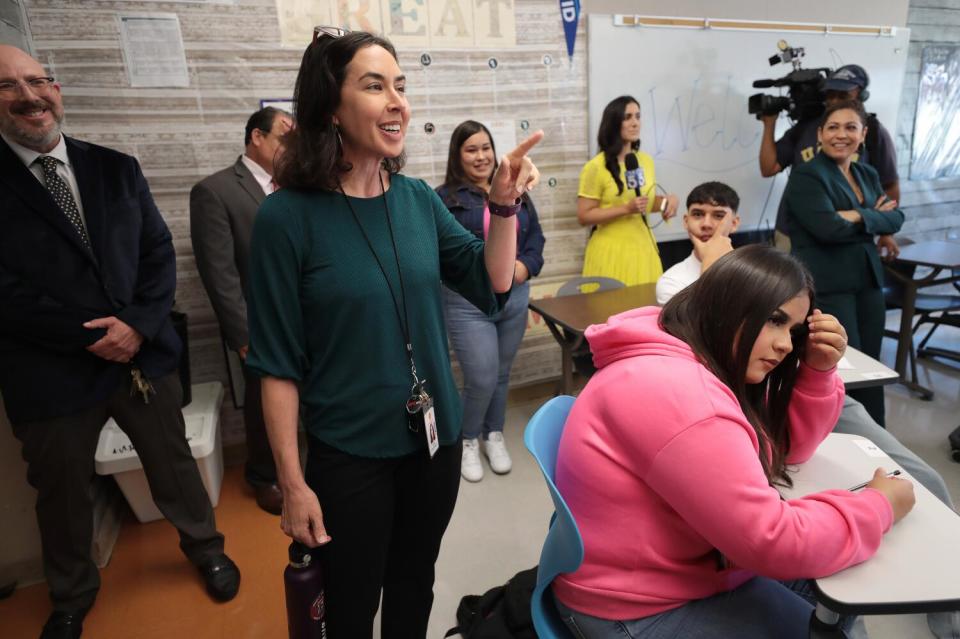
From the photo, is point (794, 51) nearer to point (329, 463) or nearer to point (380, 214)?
point (380, 214)

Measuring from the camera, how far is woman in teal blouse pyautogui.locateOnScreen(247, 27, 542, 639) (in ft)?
3.30

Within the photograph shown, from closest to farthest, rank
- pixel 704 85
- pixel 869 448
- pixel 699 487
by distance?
1. pixel 699 487
2. pixel 869 448
3. pixel 704 85

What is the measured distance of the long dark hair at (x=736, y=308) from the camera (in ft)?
3.25

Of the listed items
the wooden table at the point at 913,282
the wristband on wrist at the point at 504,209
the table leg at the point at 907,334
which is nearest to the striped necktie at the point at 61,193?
the wristband on wrist at the point at 504,209

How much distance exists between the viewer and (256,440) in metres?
2.42

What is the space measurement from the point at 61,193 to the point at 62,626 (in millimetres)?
1292

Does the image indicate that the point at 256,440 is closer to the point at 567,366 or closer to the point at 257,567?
the point at 257,567

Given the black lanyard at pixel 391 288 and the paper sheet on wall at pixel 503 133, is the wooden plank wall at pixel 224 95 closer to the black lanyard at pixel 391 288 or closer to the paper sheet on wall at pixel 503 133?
the paper sheet on wall at pixel 503 133

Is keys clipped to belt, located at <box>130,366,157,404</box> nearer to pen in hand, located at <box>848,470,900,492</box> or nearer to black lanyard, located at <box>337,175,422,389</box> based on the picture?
black lanyard, located at <box>337,175,422,389</box>

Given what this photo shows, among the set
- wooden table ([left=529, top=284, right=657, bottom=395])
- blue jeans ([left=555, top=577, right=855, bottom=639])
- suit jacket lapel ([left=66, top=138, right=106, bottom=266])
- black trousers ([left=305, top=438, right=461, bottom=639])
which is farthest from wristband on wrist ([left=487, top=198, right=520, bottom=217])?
suit jacket lapel ([left=66, top=138, right=106, bottom=266])

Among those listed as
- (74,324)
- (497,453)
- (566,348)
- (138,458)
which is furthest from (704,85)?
(138,458)

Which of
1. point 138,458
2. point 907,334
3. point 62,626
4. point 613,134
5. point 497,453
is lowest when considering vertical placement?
point 497,453

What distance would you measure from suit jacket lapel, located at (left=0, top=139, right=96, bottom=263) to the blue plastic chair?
1368 mm

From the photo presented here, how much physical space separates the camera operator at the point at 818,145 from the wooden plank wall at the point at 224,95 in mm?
1193
